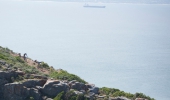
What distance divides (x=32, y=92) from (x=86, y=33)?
307 ft

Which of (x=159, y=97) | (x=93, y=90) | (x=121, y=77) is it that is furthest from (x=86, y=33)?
(x=93, y=90)

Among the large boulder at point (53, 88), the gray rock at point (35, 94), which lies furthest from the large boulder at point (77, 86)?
the gray rock at point (35, 94)

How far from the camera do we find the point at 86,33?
367 feet

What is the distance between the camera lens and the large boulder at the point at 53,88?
61.4 feet

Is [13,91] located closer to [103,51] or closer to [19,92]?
[19,92]

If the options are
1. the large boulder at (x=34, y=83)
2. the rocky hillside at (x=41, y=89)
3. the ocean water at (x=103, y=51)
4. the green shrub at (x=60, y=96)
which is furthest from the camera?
the ocean water at (x=103, y=51)

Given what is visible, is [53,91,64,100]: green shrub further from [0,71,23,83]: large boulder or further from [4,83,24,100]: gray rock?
[0,71,23,83]: large boulder

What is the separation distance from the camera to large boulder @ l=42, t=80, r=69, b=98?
1870 cm

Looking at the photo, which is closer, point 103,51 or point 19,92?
point 19,92

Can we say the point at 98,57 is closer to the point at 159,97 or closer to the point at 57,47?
the point at 57,47

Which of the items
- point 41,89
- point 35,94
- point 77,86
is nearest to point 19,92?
point 35,94

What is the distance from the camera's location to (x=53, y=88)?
738 inches

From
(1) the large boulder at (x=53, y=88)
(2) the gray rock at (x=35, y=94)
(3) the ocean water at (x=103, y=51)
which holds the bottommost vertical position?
(2) the gray rock at (x=35, y=94)

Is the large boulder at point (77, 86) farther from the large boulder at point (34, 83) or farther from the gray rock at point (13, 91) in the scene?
the gray rock at point (13, 91)
